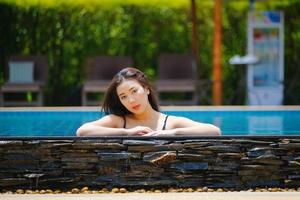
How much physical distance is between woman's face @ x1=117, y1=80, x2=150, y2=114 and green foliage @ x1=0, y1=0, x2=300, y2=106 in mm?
7359

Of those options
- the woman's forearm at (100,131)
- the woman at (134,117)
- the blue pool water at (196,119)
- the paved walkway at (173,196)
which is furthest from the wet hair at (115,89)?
the blue pool water at (196,119)

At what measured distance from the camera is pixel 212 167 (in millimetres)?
4223

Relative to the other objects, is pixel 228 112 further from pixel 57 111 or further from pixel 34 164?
pixel 34 164

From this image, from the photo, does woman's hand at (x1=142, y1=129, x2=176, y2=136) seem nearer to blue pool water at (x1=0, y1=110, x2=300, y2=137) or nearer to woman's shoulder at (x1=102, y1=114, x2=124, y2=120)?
woman's shoulder at (x1=102, y1=114, x2=124, y2=120)

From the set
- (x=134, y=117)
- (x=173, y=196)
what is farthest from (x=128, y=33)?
(x=173, y=196)

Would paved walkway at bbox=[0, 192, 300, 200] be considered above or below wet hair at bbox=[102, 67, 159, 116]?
below

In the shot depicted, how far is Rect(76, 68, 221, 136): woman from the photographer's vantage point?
435cm

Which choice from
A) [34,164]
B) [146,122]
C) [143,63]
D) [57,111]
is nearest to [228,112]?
[57,111]

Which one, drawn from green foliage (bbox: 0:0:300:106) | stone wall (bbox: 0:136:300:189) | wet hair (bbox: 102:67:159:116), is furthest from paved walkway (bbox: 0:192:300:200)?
green foliage (bbox: 0:0:300:106)

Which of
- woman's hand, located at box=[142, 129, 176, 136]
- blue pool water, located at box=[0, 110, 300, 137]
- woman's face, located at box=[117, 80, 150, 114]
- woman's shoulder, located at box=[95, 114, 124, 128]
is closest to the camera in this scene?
woman's hand, located at box=[142, 129, 176, 136]

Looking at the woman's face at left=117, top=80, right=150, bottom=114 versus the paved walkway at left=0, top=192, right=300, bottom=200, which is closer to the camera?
the paved walkway at left=0, top=192, right=300, bottom=200

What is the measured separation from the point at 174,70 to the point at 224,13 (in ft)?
5.70

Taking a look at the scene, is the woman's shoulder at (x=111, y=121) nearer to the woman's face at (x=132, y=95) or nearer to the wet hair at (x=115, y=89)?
the wet hair at (x=115, y=89)

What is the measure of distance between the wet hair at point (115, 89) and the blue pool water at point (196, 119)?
1.16 meters
